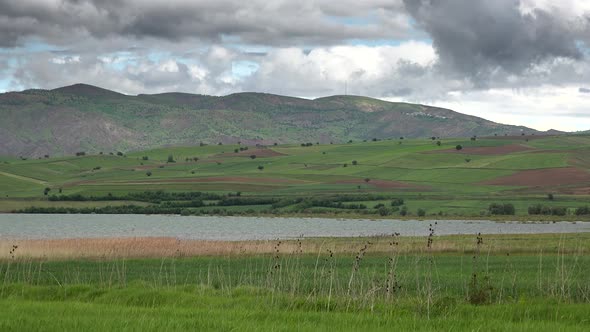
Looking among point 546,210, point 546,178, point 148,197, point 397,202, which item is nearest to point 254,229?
point 397,202

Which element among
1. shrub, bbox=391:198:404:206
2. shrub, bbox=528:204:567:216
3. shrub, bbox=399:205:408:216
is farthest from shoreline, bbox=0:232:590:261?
shrub, bbox=391:198:404:206

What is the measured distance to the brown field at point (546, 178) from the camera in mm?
174625

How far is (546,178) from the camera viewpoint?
179 metres

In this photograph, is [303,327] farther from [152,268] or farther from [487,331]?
[152,268]

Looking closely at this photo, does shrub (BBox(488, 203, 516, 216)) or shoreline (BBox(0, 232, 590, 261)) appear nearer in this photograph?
shoreline (BBox(0, 232, 590, 261))

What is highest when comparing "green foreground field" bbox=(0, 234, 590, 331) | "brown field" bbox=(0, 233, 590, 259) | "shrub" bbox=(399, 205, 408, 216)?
"green foreground field" bbox=(0, 234, 590, 331)

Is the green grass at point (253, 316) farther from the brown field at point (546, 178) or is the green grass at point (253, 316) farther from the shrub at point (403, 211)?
the brown field at point (546, 178)

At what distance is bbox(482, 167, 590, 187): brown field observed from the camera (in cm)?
17462

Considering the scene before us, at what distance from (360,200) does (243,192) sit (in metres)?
33.0

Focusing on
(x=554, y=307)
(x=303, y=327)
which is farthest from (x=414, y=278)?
(x=303, y=327)

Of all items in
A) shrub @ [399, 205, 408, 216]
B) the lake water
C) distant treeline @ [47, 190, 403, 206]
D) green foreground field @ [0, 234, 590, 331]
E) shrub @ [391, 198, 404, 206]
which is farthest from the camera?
distant treeline @ [47, 190, 403, 206]

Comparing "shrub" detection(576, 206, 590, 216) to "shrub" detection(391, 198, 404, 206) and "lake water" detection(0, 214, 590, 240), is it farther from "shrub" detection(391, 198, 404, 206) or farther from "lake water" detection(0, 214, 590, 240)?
"shrub" detection(391, 198, 404, 206)

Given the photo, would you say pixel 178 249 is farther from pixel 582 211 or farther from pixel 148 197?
pixel 148 197

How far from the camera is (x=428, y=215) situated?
143m
